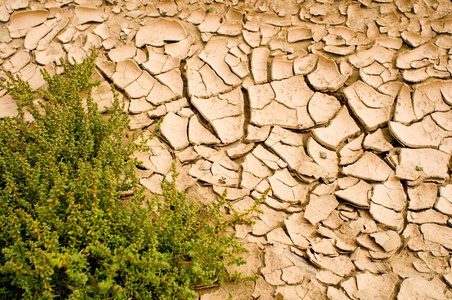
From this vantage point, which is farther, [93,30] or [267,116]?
[93,30]

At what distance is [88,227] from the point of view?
69.3 inches

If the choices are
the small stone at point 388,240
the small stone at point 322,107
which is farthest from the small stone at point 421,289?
the small stone at point 322,107

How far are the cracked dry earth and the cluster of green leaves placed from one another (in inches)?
11.0

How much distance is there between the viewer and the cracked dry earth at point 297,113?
7.22 ft

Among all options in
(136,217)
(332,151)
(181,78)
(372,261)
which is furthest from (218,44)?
(372,261)

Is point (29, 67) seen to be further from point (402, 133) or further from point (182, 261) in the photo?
point (402, 133)

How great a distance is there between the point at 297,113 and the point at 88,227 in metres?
1.84

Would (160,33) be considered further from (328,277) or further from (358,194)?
(328,277)

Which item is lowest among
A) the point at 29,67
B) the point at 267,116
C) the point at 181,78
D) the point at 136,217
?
the point at 136,217

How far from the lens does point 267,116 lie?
9.52 feet

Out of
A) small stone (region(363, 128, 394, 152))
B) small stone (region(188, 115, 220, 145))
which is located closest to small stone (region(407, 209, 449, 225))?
small stone (region(363, 128, 394, 152))

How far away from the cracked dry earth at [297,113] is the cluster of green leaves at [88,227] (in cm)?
28

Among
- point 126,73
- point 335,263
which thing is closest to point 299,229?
point 335,263

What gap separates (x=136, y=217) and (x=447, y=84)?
2759 millimetres
